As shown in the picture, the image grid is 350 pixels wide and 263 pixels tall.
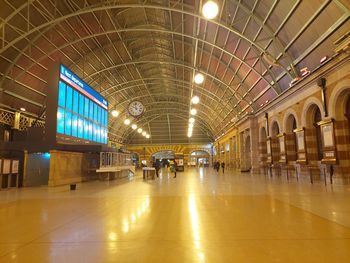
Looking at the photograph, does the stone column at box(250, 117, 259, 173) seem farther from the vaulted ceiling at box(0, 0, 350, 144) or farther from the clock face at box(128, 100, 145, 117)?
the clock face at box(128, 100, 145, 117)

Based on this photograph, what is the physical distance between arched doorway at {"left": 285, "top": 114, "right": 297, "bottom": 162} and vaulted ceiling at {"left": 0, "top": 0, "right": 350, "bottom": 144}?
257cm

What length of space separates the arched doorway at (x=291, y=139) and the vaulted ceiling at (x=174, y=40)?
8.44 feet

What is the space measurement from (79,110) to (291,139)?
1667 centimetres

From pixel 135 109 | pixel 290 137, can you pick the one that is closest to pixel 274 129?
pixel 290 137

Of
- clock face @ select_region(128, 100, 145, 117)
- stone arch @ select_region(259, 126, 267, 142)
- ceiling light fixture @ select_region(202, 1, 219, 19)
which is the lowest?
stone arch @ select_region(259, 126, 267, 142)

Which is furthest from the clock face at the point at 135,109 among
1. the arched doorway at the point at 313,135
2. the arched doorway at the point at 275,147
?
the arched doorway at the point at 313,135

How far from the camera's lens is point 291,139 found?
19188 millimetres

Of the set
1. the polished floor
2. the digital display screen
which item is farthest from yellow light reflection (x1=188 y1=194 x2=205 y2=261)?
the digital display screen

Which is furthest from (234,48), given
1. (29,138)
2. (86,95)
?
(29,138)

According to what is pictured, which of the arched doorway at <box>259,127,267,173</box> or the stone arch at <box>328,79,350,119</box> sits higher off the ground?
the stone arch at <box>328,79,350,119</box>

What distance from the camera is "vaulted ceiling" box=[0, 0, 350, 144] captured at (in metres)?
14.5

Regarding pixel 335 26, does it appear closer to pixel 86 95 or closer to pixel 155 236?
pixel 155 236

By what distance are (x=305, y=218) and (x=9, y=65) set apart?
22.6 metres

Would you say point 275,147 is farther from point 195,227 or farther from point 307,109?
point 195,227
